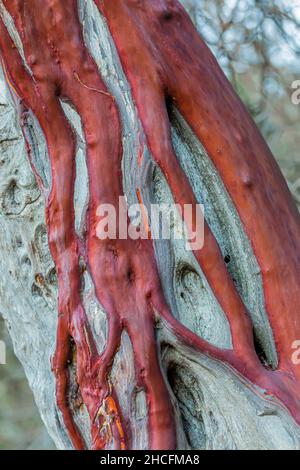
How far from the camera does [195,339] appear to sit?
0.87 m

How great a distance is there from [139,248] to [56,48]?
34cm

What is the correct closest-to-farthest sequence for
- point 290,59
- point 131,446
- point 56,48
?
point 131,446 → point 56,48 → point 290,59

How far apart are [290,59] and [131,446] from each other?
1.45m

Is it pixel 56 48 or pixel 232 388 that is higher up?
pixel 56 48

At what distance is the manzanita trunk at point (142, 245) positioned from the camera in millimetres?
865

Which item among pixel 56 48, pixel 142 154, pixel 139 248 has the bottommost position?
pixel 139 248

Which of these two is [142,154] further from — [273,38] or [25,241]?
[273,38]

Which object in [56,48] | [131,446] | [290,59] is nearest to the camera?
[131,446]

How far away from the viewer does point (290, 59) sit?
1.95m

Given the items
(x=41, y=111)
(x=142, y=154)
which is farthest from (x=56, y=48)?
(x=142, y=154)

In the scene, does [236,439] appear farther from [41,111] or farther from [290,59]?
[290,59]

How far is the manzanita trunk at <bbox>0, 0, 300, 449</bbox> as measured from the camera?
865mm

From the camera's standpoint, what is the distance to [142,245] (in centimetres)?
91

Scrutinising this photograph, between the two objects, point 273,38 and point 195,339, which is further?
point 273,38
